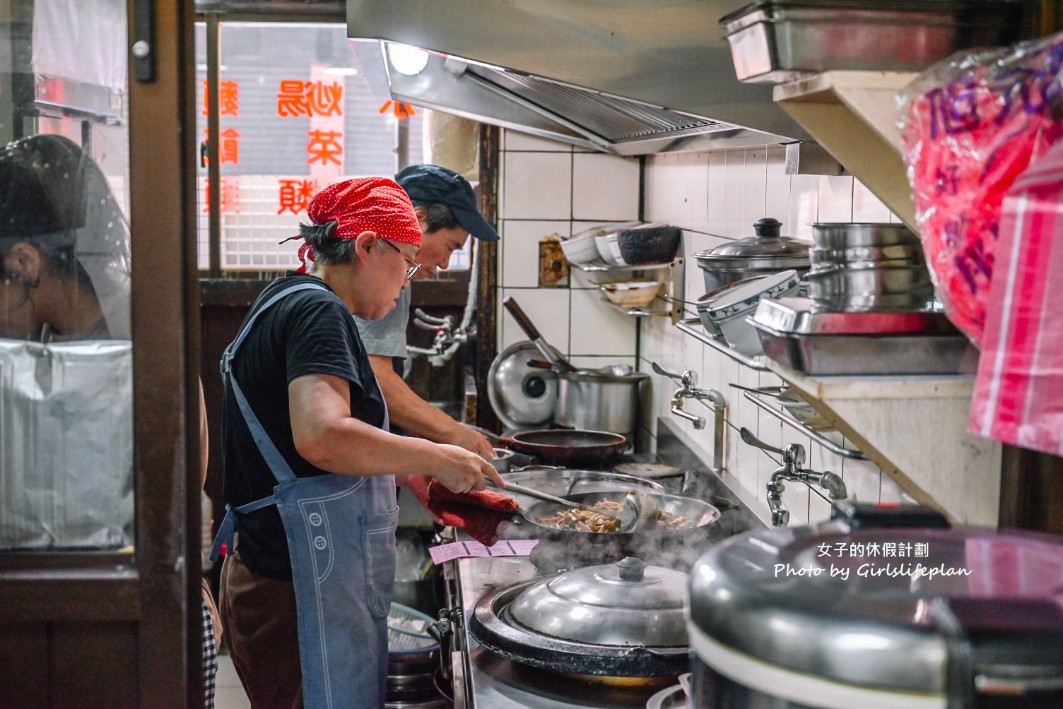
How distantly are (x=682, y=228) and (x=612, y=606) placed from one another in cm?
217

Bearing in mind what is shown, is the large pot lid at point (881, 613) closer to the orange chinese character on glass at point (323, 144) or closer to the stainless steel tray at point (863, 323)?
the stainless steel tray at point (863, 323)

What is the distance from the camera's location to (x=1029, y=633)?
750 mm

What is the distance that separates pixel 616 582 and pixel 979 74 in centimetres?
128

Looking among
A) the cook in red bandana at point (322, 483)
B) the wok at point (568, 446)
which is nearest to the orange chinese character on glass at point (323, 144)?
the wok at point (568, 446)

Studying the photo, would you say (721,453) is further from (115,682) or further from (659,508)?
(115,682)

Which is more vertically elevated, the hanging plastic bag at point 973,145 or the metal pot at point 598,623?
the hanging plastic bag at point 973,145

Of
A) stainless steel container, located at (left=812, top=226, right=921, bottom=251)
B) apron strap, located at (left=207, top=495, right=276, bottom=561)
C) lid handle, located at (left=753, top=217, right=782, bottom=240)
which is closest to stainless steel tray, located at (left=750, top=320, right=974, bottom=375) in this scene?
stainless steel container, located at (left=812, top=226, right=921, bottom=251)

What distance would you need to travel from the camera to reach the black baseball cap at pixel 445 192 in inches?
131

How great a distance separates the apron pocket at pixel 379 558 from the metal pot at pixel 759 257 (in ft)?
3.02

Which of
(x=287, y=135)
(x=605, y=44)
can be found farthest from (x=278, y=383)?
(x=287, y=135)

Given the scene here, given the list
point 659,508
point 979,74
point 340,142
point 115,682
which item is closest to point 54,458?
point 115,682

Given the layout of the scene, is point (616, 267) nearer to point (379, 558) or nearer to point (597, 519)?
point (597, 519)

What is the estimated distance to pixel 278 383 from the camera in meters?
2.38

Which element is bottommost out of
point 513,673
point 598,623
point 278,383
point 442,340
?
point 513,673
